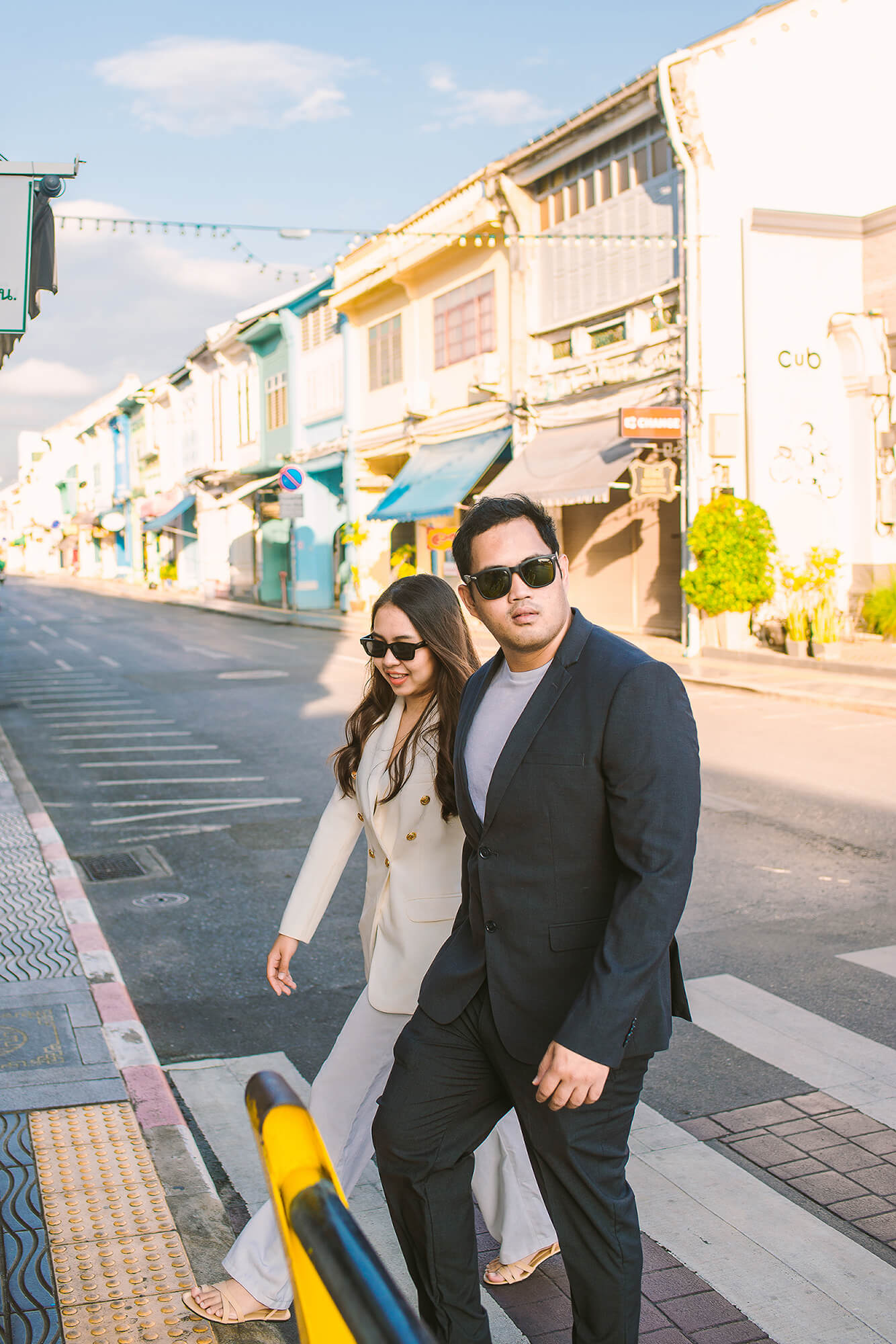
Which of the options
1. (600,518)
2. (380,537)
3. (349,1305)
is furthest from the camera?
(380,537)

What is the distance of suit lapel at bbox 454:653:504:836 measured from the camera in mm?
2578

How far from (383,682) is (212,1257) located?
5.26 ft

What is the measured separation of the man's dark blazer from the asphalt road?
2.08 meters

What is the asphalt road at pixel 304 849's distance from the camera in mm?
5188

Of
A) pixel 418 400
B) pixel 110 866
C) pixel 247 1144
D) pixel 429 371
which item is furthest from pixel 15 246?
pixel 429 371

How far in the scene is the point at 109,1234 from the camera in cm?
325

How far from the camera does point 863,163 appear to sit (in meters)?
20.7

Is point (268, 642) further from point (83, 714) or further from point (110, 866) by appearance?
point (110, 866)

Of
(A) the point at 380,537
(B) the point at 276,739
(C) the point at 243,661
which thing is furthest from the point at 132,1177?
(A) the point at 380,537

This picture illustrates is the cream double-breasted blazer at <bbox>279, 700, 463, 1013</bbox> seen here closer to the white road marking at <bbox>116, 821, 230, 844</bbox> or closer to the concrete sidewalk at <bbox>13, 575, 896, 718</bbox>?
the white road marking at <bbox>116, 821, 230, 844</bbox>

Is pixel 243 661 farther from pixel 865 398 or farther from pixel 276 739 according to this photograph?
pixel 865 398

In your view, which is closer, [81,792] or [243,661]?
[81,792]

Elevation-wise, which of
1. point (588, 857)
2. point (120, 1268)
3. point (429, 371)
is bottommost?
point (120, 1268)

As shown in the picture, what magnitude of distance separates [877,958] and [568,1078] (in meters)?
4.01
